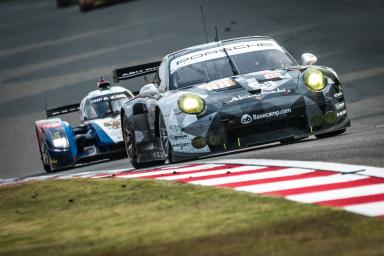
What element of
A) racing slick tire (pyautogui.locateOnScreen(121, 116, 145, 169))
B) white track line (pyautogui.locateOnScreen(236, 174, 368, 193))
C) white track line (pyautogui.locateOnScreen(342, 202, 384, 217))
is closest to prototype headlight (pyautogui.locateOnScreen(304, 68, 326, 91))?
racing slick tire (pyautogui.locateOnScreen(121, 116, 145, 169))

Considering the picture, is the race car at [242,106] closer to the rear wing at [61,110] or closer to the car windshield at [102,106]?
the car windshield at [102,106]

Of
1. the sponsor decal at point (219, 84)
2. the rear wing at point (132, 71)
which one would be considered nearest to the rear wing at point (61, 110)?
the rear wing at point (132, 71)

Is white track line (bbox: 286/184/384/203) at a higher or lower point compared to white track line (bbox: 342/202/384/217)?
higher

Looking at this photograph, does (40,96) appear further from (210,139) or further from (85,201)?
(85,201)

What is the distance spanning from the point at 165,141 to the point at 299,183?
360 centimetres

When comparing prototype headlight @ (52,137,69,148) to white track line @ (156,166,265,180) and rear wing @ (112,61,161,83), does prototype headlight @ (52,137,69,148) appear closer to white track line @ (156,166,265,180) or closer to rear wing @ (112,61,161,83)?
rear wing @ (112,61,161,83)

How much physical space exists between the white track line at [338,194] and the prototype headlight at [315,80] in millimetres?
3607

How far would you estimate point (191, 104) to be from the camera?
1109cm

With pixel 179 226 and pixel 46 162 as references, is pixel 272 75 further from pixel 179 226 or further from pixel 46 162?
pixel 46 162

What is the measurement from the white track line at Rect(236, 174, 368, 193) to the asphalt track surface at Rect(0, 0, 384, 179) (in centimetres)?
53

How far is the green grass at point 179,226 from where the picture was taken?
6.10 metres

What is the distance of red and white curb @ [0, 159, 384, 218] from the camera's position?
7.27 meters

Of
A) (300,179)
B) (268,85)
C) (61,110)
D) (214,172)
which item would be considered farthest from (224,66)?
(61,110)

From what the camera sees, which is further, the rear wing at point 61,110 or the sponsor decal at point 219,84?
the rear wing at point 61,110
